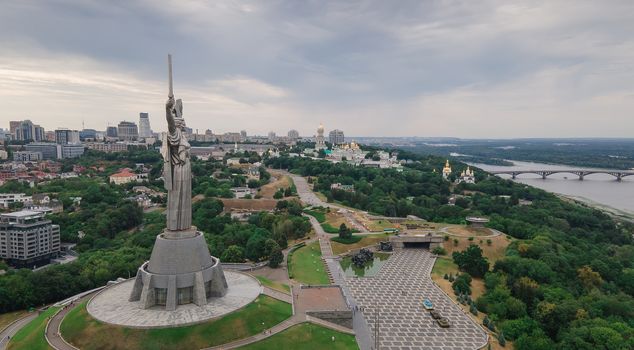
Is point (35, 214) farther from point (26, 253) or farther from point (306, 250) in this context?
point (306, 250)

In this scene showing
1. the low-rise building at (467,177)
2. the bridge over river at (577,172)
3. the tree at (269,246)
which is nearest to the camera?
the tree at (269,246)

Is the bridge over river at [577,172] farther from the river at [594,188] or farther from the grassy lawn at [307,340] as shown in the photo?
the grassy lawn at [307,340]

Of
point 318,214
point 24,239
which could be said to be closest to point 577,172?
point 318,214

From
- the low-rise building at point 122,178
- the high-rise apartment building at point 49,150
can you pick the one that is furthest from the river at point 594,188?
the high-rise apartment building at point 49,150

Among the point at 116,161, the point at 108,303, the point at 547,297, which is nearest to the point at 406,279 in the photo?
the point at 547,297

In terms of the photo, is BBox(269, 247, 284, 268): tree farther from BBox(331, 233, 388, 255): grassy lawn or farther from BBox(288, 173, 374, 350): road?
BBox(331, 233, 388, 255): grassy lawn

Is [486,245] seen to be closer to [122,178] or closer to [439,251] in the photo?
[439,251]
